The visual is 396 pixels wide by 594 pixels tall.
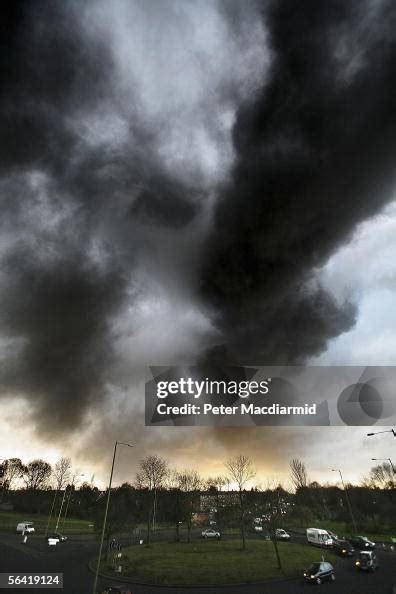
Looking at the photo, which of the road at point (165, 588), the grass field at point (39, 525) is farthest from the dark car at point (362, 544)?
the grass field at point (39, 525)

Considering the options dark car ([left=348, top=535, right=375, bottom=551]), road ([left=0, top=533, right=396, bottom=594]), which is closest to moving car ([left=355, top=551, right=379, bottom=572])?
road ([left=0, top=533, right=396, bottom=594])

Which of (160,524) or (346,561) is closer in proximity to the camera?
(346,561)

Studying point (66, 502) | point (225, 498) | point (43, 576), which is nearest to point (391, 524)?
point (225, 498)

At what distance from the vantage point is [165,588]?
27141 mm

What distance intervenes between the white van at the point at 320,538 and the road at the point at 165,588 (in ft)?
22.6

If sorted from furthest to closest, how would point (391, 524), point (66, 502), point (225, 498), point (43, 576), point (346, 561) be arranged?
point (66, 502) < point (225, 498) < point (391, 524) < point (346, 561) < point (43, 576)

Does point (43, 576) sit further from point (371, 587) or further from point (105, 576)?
point (371, 587)

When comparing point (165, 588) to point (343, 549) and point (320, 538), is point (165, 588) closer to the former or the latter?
point (343, 549)

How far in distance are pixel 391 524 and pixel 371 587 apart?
62091 millimetres

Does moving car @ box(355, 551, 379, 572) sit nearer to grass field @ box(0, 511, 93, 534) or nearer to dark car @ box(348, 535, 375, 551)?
dark car @ box(348, 535, 375, 551)

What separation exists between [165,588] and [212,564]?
33.9 feet

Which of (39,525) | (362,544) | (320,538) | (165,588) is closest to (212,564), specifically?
(165,588)

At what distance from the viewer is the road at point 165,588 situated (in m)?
26.3

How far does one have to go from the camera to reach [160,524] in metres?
92.8
